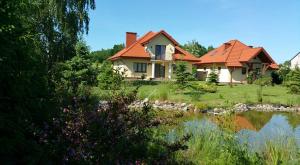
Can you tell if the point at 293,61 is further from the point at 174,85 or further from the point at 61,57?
the point at 61,57

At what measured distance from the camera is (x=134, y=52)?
3866cm

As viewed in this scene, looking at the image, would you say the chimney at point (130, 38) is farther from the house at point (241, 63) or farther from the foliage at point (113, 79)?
the foliage at point (113, 79)

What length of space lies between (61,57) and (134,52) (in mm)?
16217

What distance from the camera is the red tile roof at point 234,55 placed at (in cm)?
3906

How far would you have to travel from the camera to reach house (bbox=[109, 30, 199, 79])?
127 ft

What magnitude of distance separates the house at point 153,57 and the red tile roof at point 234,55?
351 cm

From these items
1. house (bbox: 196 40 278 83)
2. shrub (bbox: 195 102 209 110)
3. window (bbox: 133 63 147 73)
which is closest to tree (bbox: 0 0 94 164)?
shrub (bbox: 195 102 209 110)

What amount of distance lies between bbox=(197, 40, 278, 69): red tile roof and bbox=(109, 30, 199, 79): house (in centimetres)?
351

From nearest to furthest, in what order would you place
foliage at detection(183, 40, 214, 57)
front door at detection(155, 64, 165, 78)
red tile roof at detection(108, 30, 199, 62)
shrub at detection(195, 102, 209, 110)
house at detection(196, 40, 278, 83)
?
shrub at detection(195, 102, 209, 110)
red tile roof at detection(108, 30, 199, 62)
house at detection(196, 40, 278, 83)
front door at detection(155, 64, 165, 78)
foliage at detection(183, 40, 214, 57)

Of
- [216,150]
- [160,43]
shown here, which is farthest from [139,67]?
[216,150]

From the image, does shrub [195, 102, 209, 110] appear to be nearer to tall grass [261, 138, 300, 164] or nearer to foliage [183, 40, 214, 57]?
tall grass [261, 138, 300, 164]

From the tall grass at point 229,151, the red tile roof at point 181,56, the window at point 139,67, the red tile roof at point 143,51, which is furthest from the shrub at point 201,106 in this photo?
the window at point 139,67

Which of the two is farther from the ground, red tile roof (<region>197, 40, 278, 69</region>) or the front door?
red tile roof (<region>197, 40, 278, 69</region>)

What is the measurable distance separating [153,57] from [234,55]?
9.05 m
